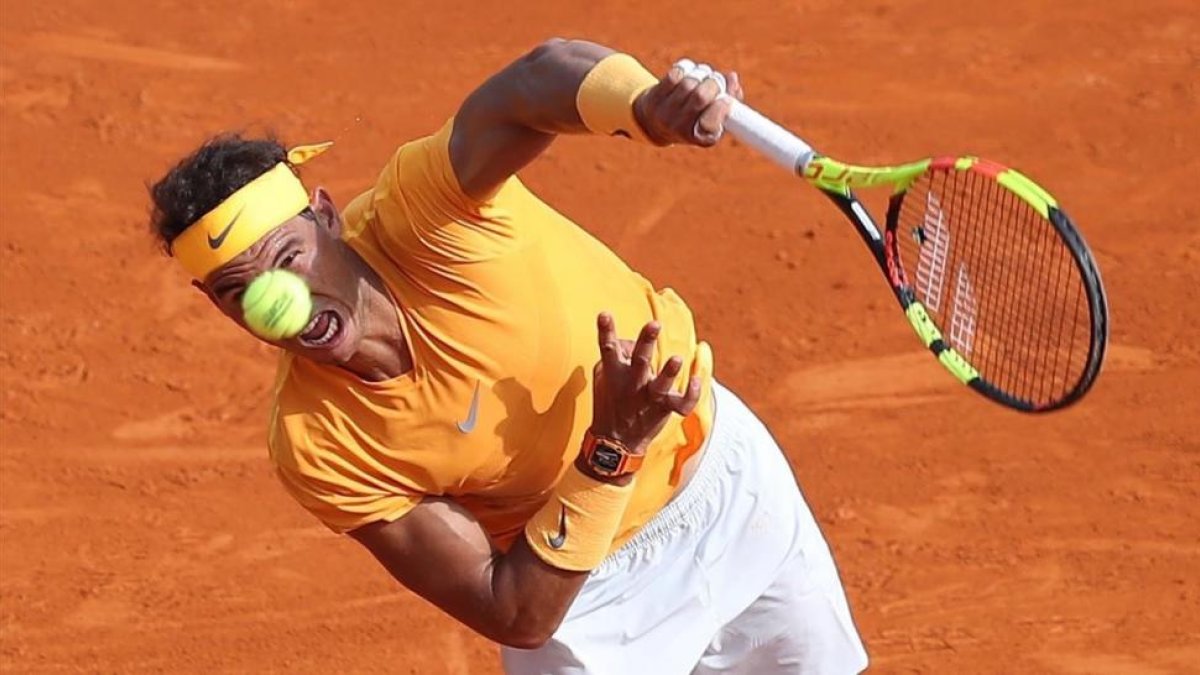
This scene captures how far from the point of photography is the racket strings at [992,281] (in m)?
4.50

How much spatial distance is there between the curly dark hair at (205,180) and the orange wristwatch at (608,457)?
2.99ft

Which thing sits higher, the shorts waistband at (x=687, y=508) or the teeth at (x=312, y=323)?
the teeth at (x=312, y=323)

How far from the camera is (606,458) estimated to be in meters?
3.99

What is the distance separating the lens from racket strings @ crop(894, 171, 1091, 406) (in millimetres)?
4496

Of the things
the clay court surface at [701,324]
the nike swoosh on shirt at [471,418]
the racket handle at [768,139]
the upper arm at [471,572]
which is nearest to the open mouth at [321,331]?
the nike swoosh on shirt at [471,418]

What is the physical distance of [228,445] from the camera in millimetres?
7227

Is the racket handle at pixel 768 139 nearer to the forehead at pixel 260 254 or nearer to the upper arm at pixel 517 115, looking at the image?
the upper arm at pixel 517 115

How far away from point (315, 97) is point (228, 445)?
2562 millimetres

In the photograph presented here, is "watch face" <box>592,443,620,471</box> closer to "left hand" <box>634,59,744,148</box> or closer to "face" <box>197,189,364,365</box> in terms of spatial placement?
"face" <box>197,189,364,365</box>

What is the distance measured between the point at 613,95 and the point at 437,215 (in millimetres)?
491

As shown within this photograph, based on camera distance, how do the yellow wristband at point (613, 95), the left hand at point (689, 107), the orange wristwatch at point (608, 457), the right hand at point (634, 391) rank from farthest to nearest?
the orange wristwatch at point (608, 457)
the right hand at point (634, 391)
the yellow wristband at point (613, 95)
the left hand at point (689, 107)

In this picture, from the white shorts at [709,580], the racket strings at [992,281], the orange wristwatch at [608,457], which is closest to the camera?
the orange wristwatch at [608,457]

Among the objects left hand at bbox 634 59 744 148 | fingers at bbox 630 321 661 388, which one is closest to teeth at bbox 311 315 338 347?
fingers at bbox 630 321 661 388

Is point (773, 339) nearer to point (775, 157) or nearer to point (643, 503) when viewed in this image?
point (643, 503)
